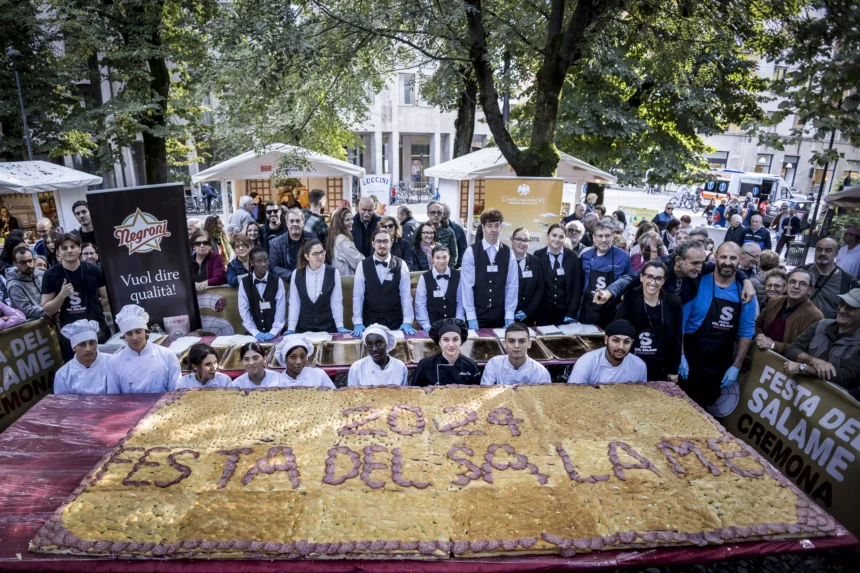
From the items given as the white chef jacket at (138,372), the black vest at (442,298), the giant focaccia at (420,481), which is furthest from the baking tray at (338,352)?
the white chef jacket at (138,372)

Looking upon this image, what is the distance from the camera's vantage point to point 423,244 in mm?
8219

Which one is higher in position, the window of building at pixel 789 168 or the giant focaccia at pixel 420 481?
the window of building at pixel 789 168

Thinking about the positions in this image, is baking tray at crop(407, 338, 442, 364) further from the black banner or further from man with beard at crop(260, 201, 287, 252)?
man with beard at crop(260, 201, 287, 252)

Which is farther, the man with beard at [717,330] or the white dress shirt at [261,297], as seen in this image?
the white dress shirt at [261,297]

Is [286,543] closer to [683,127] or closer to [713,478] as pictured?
[713,478]

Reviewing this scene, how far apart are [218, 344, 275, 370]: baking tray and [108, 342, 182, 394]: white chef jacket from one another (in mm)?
676

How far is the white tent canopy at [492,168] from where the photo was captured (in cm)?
1296

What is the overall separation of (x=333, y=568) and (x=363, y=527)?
0.27 m

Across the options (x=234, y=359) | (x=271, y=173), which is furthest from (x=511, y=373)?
(x=271, y=173)

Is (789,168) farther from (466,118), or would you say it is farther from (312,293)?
(312,293)

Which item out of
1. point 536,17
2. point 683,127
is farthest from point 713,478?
point 683,127

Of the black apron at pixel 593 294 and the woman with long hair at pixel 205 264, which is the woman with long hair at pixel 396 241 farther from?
the black apron at pixel 593 294

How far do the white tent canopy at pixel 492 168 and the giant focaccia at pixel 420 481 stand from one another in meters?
9.43

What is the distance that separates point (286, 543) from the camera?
114 inches
